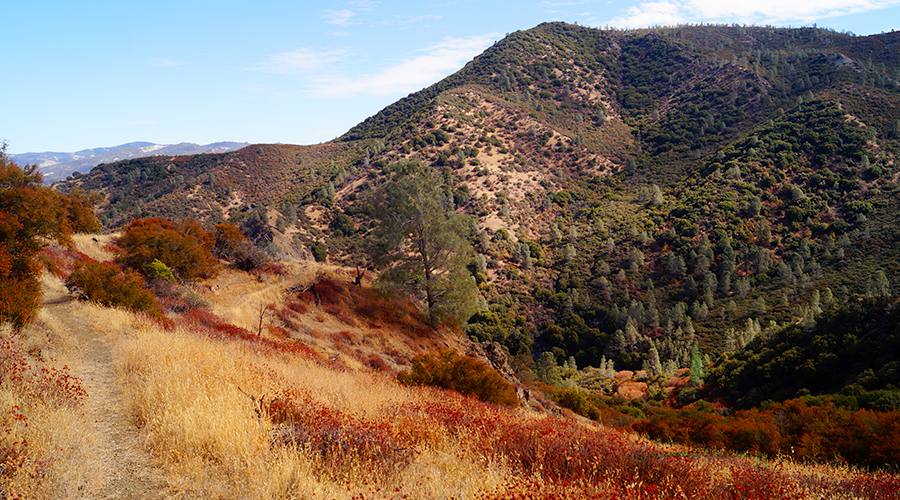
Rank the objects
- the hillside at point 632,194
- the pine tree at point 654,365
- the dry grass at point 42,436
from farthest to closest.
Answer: the hillside at point 632,194
the pine tree at point 654,365
the dry grass at point 42,436

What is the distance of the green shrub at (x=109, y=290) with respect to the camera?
12586 millimetres

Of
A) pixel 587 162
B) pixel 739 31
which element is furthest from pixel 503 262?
pixel 739 31

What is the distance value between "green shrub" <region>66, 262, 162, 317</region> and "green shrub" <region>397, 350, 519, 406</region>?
7595 mm

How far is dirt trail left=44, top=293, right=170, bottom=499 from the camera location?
13.7 ft

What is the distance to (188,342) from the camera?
9070 mm

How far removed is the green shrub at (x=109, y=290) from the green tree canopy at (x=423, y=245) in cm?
1254

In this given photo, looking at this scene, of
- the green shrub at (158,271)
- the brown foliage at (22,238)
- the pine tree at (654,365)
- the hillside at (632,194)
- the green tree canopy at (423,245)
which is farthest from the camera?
the hillside at (632,194)

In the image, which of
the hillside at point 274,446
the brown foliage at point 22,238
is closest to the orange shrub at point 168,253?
the brown foliage at point 22,238

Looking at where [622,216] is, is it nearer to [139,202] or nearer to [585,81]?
[585,81]

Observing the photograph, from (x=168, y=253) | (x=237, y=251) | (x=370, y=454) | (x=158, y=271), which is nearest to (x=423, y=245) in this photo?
(x=237, y=251)

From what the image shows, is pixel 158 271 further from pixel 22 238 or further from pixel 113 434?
pixel 113 434

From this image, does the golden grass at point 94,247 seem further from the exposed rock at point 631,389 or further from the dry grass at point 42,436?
the exposed rock at point 631,389

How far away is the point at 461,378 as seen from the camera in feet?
41.0

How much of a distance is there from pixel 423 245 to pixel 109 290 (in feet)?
47.7
